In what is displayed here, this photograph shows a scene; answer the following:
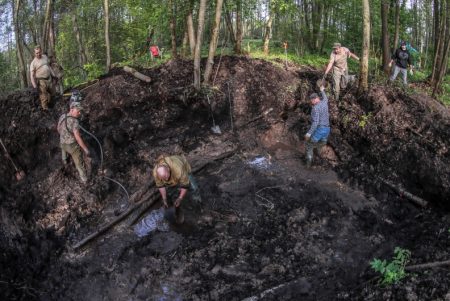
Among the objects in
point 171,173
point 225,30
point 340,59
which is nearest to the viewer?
point 171,173

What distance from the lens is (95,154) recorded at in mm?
8867

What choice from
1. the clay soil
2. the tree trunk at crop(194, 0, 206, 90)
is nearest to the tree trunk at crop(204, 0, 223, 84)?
the tree trunk at crop(194, 0, 206, 90)

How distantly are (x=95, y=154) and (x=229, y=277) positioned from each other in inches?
183

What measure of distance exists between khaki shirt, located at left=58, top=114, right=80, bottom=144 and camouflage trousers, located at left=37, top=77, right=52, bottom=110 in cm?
276

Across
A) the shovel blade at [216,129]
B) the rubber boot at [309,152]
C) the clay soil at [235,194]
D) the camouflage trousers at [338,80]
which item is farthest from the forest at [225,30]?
the rubber boot at [309,152]

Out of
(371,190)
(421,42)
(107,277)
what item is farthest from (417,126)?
(421,42)

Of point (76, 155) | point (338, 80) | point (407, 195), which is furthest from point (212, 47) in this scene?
point (407, 195)

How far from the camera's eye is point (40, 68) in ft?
30.9

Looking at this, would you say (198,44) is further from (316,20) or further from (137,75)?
(316,20)

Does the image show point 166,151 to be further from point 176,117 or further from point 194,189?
point 194,189

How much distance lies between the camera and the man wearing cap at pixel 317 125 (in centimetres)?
791

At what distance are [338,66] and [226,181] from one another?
15.1ft

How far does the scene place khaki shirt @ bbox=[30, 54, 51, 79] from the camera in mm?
9367

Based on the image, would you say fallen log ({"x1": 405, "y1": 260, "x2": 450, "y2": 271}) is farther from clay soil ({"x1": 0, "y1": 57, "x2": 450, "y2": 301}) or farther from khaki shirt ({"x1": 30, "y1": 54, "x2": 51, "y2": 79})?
khaki shirt ({"x1": 30, "y1": 54, "x2": 51, "y2": 79})
